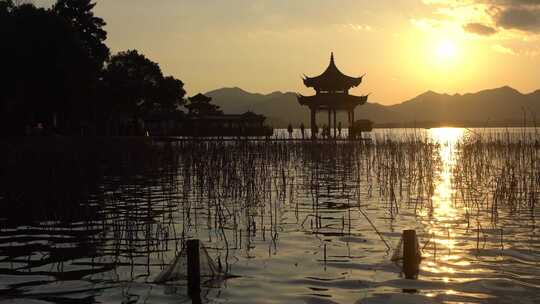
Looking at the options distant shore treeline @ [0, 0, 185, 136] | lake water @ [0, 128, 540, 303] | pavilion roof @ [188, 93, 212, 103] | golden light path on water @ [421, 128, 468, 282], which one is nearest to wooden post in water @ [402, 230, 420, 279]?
lake water @ [0, 128, 540, 303]

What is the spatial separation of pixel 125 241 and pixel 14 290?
238cm

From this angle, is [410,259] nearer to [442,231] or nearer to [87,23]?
[442,231]

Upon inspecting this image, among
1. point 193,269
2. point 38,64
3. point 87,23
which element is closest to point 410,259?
point 193,269

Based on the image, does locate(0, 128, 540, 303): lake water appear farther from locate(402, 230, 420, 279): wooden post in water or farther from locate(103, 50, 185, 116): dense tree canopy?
locate(103, 50, 185, 116): dense tree canopy

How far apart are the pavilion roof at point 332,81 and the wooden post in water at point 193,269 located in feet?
132

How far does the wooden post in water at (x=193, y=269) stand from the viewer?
5.51 meters

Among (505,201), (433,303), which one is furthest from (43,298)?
(505,201)

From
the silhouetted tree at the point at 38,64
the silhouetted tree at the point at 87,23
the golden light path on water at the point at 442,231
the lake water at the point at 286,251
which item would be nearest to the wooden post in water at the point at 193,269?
the lake water at the point at 286,251

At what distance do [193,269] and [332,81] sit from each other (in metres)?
40.3

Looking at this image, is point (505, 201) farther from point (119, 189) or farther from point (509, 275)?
point (119, 189)

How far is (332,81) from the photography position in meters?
45.1

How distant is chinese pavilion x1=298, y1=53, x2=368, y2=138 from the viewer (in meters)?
44.9

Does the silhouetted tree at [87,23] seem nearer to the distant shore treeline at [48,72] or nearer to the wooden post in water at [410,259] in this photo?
the distant shore treeline at [48,72]

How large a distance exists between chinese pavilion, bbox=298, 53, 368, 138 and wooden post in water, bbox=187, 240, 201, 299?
1540 inches
